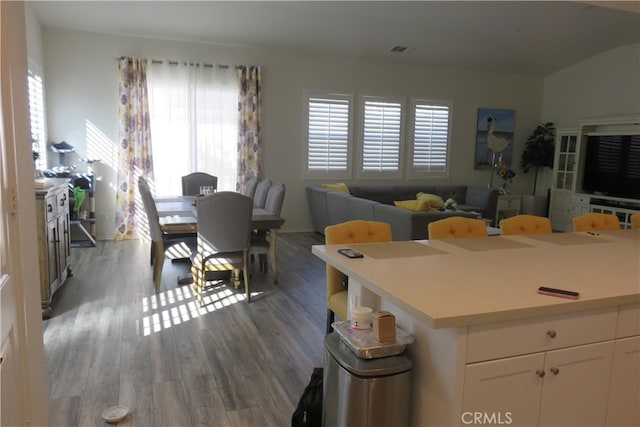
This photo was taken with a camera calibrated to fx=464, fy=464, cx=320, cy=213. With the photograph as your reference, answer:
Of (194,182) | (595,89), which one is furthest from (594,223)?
(595,89)

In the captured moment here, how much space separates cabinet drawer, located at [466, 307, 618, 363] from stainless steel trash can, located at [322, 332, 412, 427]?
290 millimetres

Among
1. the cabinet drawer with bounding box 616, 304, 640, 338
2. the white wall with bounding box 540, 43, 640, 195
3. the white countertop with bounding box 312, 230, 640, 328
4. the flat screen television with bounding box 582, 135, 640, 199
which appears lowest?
the cabinet drawer with bounding box 616, 304, 640, 338

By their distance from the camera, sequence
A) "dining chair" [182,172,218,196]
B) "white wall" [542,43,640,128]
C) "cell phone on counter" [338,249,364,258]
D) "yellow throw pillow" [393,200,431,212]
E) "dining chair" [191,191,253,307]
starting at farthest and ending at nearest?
1. "white wall" [542,43,640,128]
2. "dining chair" [182,172,218,196]
3. "yellow throw pillow" [393,200,431,212]
4. "dining chair" [191,191,253,307]
5. "cell phone on counter" [338,249,364,258]

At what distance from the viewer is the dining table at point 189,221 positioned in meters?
4.15

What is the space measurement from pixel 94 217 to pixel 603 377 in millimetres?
6312

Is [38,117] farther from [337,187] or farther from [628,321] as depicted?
[628,321]

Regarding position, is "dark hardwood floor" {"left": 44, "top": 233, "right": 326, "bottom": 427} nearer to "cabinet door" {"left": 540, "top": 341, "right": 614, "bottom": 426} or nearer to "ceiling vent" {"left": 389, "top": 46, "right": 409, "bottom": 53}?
"cabinet door" {"left": 540, "top": 341, "right": 614, "bottom": 426}

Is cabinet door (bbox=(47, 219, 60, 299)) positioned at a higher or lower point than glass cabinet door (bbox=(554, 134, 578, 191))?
lower

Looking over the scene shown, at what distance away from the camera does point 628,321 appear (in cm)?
180

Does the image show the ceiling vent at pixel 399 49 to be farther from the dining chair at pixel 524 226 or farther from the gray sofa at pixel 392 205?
the dining chair at pixel 524 226

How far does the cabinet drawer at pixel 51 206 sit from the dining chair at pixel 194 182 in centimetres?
225

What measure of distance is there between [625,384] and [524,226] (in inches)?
59.2

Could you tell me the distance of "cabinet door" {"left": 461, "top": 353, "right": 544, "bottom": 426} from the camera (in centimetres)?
153

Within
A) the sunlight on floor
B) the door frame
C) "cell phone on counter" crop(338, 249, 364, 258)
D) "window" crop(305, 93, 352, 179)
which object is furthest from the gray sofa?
the door frame
